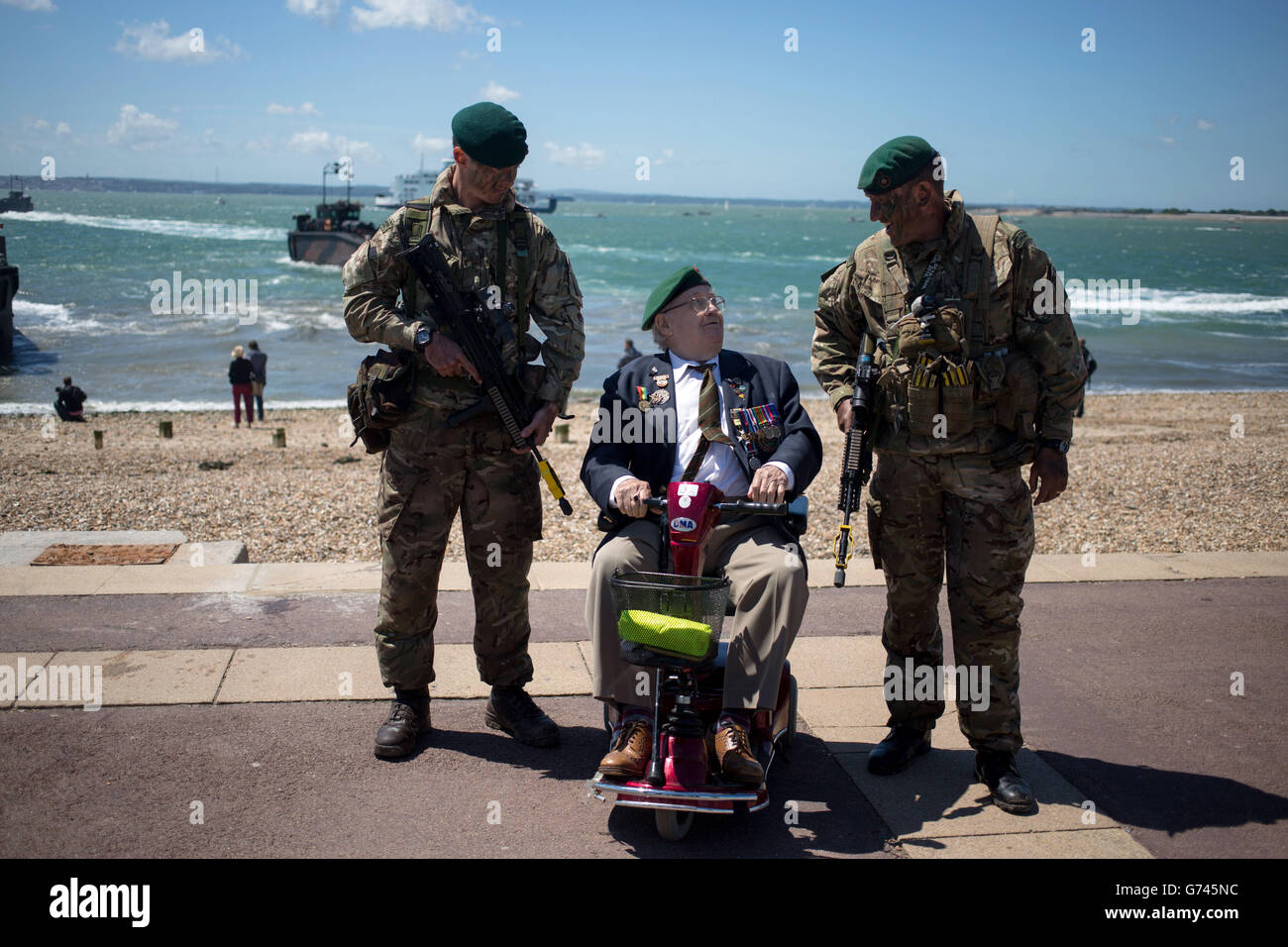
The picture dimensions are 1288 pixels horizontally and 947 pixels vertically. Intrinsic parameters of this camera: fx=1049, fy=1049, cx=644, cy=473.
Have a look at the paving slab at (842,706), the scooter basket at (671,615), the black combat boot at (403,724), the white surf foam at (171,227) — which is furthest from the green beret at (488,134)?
the white surf foam at (171,227)

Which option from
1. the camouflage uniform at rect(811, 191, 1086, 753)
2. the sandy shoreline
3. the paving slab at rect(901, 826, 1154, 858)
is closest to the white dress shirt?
the camouflage uniform at rect(811, 191, 1086, 753)

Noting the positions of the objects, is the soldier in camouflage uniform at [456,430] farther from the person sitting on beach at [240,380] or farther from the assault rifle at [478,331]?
the person sitting on beach at [240,380]

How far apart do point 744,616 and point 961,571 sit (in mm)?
905

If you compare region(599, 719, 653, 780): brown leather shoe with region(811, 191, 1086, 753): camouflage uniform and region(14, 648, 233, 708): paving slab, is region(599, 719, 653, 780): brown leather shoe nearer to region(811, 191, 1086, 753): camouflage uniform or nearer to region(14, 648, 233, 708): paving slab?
region(811, 191, 1086, 753): camouflage uniform

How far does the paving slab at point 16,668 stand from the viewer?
432 centimetres

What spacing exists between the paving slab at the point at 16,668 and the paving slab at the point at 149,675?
41mm

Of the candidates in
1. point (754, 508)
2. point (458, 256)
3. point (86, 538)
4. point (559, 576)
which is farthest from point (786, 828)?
point (86, 538)

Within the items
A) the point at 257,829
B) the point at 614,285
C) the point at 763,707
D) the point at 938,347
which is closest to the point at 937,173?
the point at 938,347

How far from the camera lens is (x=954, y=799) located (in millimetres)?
3811

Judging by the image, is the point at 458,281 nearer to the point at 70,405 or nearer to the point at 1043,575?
the point at 1043,575

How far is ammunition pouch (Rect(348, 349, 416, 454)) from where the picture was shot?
4.02 metres
